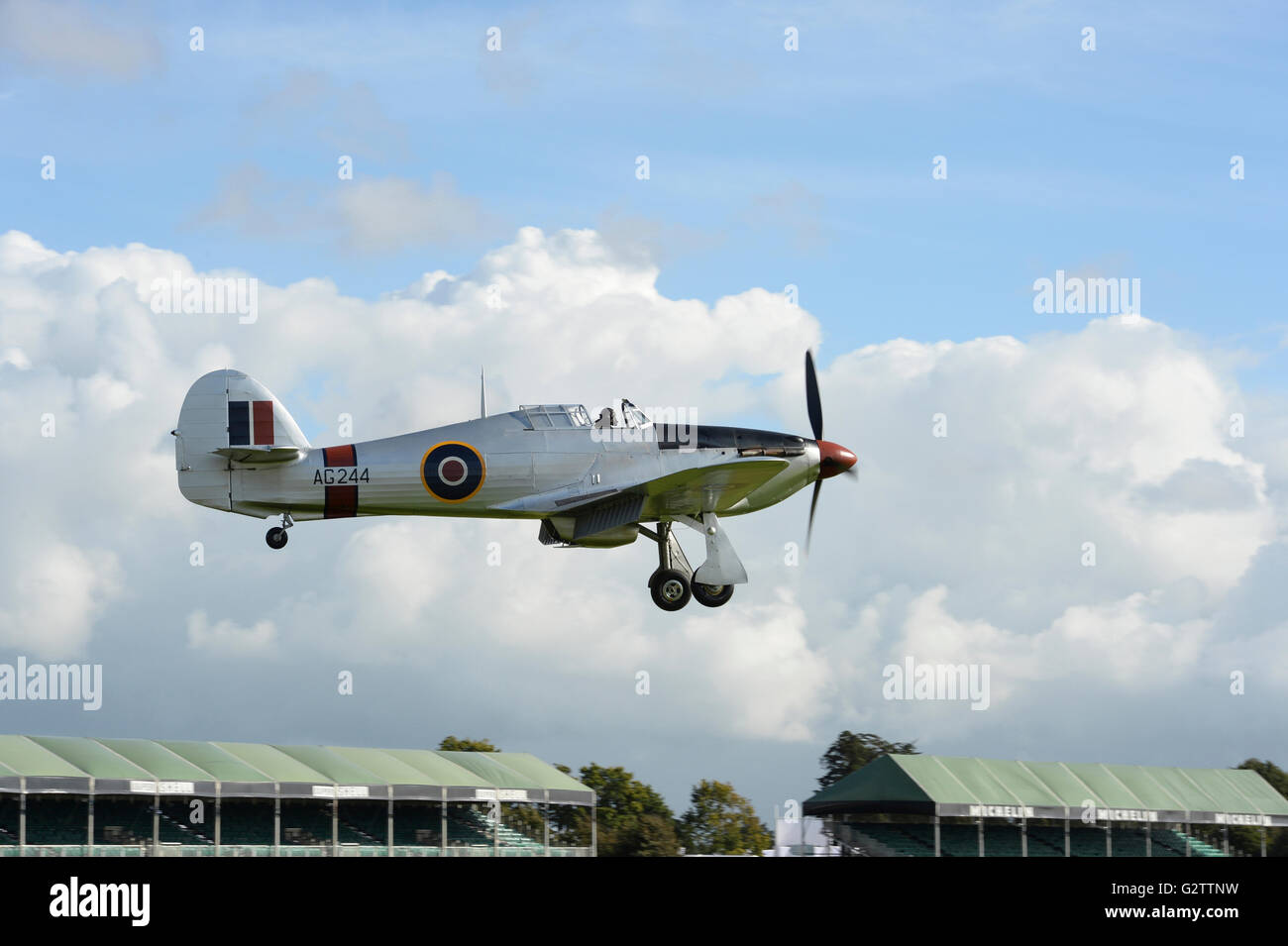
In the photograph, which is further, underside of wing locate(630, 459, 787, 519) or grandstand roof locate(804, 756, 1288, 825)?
grandstand roof locate(804, 756, 1288, 825)

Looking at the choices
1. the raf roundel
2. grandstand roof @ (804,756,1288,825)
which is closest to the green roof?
grandstand roof @ (804,756,1288,825)

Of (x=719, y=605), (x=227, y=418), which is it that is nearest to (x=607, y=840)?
(x=719, y=605)

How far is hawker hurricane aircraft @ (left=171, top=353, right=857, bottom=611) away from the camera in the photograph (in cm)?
Result: 2352

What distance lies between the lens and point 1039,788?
37125 millimetres

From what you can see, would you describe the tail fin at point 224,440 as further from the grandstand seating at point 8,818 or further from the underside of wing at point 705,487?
the grandstand seating at point 8,818

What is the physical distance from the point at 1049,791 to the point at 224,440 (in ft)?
78.0

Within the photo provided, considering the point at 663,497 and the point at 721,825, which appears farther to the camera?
the point at 721,825

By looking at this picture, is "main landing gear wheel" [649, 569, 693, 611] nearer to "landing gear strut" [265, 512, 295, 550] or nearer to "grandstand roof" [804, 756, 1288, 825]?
"landing gear strut" [265, 512, 295, 550]

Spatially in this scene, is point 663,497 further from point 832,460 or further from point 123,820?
point 123,820

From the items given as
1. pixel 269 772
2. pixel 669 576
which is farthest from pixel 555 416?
pixel 269 772

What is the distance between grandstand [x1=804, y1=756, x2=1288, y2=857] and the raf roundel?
14786mm
